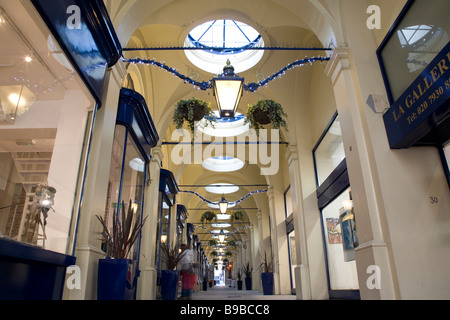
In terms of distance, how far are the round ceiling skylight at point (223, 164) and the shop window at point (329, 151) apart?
8.43 metres

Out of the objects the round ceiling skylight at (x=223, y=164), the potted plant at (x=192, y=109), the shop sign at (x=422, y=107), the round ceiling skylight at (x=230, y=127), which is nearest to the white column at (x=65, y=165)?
the potted plant at (x=192, y=109)

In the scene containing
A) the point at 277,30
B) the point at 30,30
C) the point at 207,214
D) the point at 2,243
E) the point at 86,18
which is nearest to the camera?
the point at 2,243

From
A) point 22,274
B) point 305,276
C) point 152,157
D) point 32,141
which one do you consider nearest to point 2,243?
point 22,274

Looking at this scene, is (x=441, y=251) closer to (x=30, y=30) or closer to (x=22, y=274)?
(x=22, y=274)

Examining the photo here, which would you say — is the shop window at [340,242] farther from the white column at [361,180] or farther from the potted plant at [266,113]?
the potted plant at [266,113]

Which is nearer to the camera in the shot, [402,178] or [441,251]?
[441,251]

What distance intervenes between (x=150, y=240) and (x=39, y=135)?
4415 mm

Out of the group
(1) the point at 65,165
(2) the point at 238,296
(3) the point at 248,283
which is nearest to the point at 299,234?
(2) the point at 238,296

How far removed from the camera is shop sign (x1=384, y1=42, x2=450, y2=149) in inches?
119

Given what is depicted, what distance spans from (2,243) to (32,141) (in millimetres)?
1249

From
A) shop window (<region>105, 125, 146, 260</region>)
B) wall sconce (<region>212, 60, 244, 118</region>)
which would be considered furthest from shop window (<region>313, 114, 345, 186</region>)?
shop window (<region>105, 125, 146, 260</region>)

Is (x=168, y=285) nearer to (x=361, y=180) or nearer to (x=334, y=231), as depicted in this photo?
(x=334, y=231)

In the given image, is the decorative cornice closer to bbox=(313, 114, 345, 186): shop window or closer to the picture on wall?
bbox=(313, 114, 345, 186): shop window

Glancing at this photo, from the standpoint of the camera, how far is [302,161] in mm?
8133
